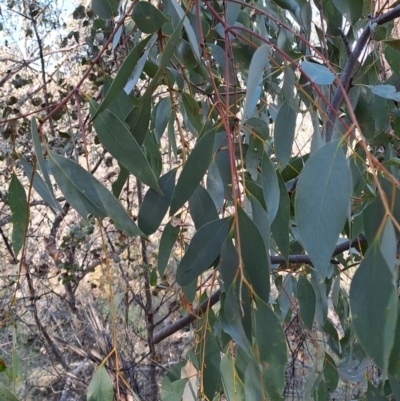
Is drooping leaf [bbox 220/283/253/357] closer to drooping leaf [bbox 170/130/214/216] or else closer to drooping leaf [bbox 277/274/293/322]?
drooping leaf [bbox 170/130/214/216]

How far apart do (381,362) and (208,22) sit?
0.66 metres

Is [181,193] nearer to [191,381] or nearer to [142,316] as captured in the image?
[191,381]

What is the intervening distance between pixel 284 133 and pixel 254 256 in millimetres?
171

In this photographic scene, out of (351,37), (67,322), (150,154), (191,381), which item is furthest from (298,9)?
(67,322)

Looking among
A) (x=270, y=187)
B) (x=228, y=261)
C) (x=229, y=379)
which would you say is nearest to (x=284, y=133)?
(x=270, y=187)

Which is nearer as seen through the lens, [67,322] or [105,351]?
[105,351]

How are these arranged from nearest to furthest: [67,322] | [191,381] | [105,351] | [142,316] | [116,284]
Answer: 1. [191,381]
2. [105,351]
3. [67,322]
4. [116,284]
5. [142,316]

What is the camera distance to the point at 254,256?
1.41 feet

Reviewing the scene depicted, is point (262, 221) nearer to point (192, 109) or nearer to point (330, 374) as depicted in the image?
point (192, 109)

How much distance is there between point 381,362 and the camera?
325 mm

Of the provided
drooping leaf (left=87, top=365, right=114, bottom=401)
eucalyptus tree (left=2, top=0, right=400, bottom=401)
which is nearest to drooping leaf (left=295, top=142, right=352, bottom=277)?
eucalyptus tree (left=2, top=0, right=400, bottom=401)

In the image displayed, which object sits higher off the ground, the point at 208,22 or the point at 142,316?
the point at 208,22

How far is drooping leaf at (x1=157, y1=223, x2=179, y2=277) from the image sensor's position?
0.60 metres

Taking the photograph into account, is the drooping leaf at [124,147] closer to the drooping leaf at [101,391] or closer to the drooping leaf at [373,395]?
the drooping leaf at [101,391]
